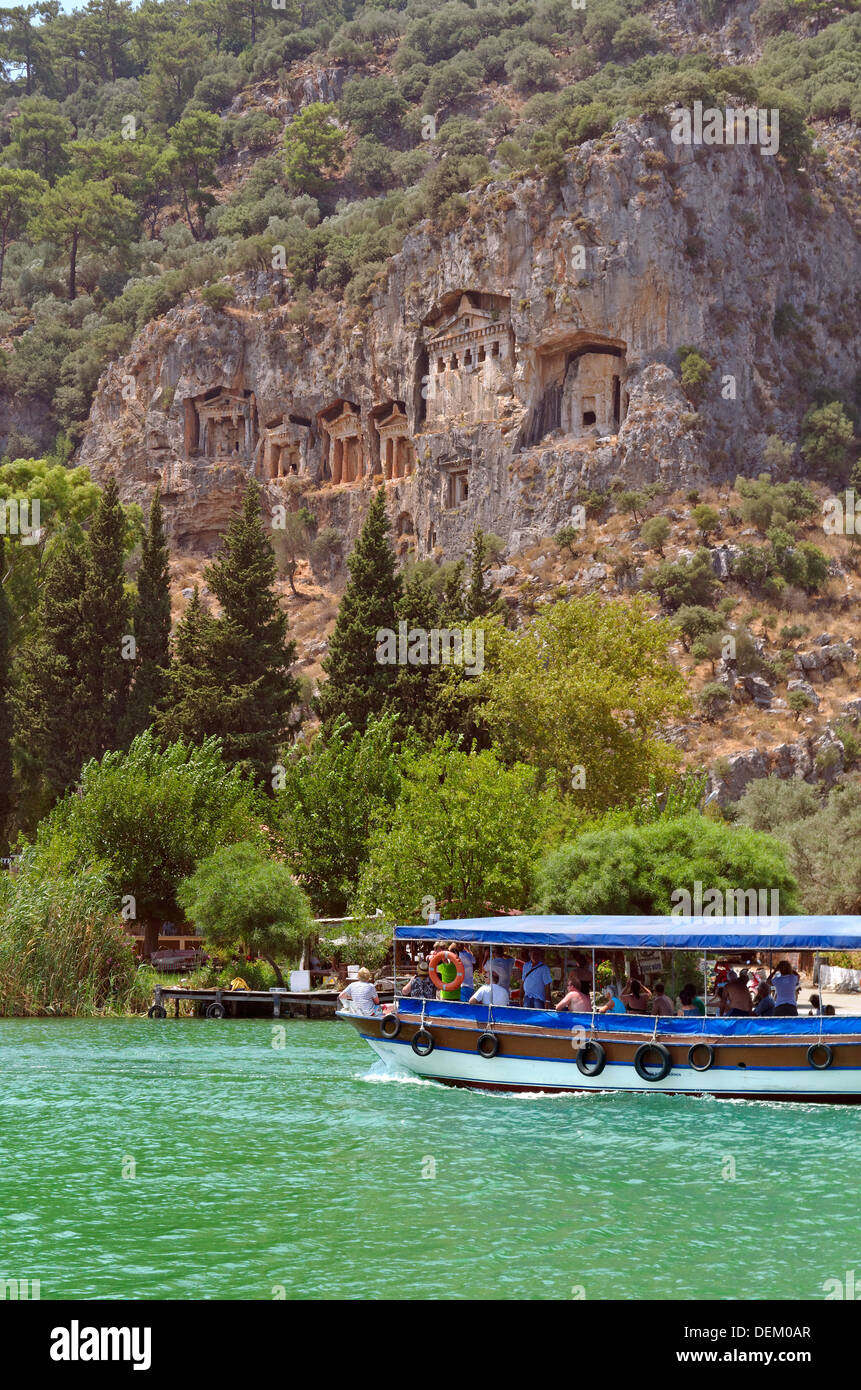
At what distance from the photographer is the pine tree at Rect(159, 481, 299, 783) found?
57.0 meters

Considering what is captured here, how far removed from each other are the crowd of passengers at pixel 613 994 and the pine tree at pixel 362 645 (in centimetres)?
2595

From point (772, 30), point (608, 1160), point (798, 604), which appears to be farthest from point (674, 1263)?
point (772, 30)

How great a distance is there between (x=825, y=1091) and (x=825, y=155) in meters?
91.3

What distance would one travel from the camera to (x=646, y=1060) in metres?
27.2

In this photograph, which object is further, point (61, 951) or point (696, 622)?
point (696, 622)

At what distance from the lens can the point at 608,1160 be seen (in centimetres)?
2155

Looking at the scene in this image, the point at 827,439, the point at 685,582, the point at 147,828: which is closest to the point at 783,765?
the point at 685,582

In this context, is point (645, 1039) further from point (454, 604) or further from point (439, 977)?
point (454, 604)

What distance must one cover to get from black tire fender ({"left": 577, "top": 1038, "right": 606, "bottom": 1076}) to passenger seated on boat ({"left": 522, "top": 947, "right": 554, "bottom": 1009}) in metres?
2.06

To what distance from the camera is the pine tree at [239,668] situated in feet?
187

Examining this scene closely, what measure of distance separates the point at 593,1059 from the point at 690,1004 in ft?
10.4

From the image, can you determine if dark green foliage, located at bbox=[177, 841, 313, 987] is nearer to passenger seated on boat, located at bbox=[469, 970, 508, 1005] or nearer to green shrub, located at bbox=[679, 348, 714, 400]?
passenger seated on boat, located at bbox=[469, 970, 508, 1005]

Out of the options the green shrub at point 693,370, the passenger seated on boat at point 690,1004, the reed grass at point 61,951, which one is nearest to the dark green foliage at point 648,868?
the passenger seated on boat at point 690,1004

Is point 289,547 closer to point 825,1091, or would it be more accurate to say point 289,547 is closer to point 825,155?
point 825,155
